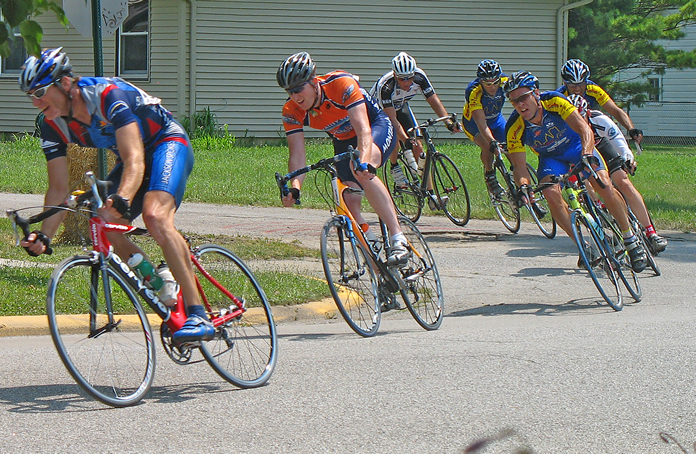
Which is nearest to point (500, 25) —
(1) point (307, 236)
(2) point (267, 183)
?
(2) point (267, 183)

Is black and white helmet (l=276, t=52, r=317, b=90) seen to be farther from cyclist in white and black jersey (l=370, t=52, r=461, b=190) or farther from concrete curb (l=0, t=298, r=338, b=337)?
cyclist in white and black jersey (l=370, t=52, r=461, b=190)

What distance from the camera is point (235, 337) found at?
218 inches

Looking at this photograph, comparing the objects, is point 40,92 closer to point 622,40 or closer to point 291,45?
point 291,45

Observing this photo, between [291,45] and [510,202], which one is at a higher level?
[291,45]

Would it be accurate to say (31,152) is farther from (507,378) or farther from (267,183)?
(507,378)

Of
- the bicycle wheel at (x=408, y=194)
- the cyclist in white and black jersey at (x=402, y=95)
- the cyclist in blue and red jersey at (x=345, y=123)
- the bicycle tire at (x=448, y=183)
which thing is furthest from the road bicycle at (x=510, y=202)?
the cyclist in blue and red jersey at (x=345, y=123)

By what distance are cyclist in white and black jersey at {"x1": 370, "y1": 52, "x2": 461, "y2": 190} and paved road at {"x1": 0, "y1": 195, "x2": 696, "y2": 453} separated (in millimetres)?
3825

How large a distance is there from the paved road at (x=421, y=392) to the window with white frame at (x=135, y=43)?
54.5ft

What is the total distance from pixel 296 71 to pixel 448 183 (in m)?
5.91

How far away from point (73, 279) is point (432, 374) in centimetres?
220

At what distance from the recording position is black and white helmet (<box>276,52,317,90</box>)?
6457mm

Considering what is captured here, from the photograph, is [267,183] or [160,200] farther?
[267,183]

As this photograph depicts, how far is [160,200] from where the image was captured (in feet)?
16.4

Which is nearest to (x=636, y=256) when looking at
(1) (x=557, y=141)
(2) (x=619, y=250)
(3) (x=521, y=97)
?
(2) (x=619, y=250)
